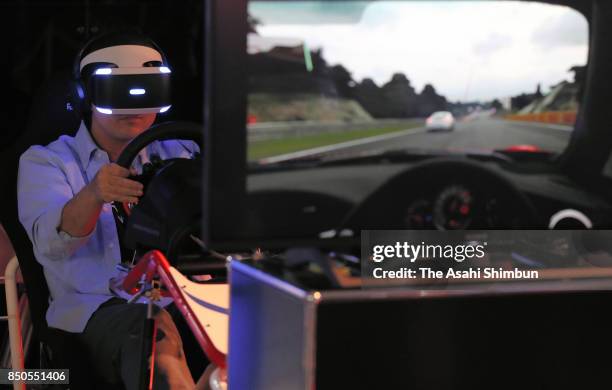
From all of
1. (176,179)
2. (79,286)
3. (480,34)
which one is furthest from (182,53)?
(480,34)

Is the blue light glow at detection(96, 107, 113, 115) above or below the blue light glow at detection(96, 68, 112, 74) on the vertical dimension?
below

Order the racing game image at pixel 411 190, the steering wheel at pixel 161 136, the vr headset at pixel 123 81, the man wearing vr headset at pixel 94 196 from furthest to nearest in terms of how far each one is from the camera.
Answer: the vr headset at pixel 123 81, the man wearing vr headset at pixel 94 196, the steering wheel at pixel 161 136, the racing game image at pixel 411 190

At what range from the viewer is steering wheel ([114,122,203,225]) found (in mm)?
1728

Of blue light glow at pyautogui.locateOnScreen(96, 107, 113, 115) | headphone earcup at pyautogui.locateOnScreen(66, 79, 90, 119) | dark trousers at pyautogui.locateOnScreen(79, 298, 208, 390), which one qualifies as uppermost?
headphone earcup at pyautogui.locateOnScreen(66, 79, 90, 119)

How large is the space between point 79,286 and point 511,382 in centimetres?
123

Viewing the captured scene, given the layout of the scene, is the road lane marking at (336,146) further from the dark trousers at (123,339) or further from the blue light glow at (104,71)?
the blue light glow at (104,71)

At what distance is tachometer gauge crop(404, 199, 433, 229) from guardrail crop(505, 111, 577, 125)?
15 centimetres

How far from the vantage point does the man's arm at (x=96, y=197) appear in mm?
1775

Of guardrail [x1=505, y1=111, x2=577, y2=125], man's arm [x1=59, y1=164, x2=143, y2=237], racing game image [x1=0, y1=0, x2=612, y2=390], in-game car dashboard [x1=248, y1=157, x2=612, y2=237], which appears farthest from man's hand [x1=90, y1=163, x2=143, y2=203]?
guardrail [x1=505, y1=111, x2=577, y2=125]

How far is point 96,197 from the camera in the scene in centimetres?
186

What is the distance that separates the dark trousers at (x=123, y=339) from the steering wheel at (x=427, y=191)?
0.74m

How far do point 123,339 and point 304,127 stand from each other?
3.28 feet

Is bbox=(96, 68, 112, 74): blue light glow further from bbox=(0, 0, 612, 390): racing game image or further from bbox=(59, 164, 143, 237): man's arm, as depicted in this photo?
bbox=(0, 0, 612, 390): racing game image

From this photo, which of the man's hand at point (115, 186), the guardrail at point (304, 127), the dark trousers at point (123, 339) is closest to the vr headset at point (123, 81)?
the man's hand at point (115, 186)
